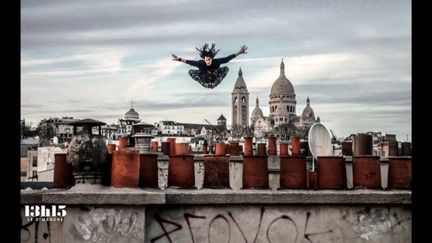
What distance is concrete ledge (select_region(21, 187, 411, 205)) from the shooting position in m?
8.30

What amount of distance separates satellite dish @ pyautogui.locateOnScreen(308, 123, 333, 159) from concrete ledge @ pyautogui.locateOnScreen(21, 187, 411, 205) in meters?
2.35

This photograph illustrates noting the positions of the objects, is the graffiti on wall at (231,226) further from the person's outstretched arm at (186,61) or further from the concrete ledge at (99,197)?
the person's outstretched arm at (186,61)

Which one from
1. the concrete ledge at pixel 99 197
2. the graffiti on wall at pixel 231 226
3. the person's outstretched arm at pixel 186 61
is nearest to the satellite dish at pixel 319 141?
the graffiti on wall at pixel 231 226

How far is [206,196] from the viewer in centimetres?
864

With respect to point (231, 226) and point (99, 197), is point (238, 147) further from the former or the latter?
point (99, 197)

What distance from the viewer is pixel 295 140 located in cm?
1231

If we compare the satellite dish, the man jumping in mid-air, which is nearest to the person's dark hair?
the man jumping in mid-air

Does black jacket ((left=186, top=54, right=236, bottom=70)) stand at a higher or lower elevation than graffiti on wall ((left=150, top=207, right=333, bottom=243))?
higher

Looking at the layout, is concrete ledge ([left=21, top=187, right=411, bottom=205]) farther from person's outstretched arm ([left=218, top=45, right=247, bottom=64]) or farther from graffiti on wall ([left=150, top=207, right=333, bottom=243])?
person's outstretched arm ([left=218, top=45, right=247, bottom=64])
